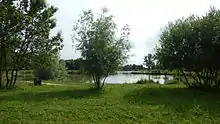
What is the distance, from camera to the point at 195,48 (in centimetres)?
2298

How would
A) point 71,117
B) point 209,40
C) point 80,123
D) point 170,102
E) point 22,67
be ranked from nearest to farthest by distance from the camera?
point 80,123, point 71,117, point 170,102, point 209,40, point 22,67

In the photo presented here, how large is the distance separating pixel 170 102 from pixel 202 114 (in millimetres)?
3147

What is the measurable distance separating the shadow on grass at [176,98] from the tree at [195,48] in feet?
5.51

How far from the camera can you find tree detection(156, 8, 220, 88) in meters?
22.2

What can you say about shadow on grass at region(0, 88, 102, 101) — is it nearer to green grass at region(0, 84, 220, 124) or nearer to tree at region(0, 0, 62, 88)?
green grass at region(0, 84, 220, 124)

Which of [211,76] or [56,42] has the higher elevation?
[56,42]

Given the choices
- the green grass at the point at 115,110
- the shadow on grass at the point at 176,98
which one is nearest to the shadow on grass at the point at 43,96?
the green grass at the point at 115,110

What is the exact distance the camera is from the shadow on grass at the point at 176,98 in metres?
17.4

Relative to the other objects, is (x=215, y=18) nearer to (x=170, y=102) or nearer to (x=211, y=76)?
(x=211, y=76)

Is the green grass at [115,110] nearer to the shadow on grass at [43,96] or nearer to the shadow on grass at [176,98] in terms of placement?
the shadow on grass at [176,98]

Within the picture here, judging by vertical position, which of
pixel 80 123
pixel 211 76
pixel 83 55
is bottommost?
pixel 80 123

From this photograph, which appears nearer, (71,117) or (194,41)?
(71,117)

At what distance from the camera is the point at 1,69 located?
28578 millimetres

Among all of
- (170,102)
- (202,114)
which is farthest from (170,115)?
(170,102)
